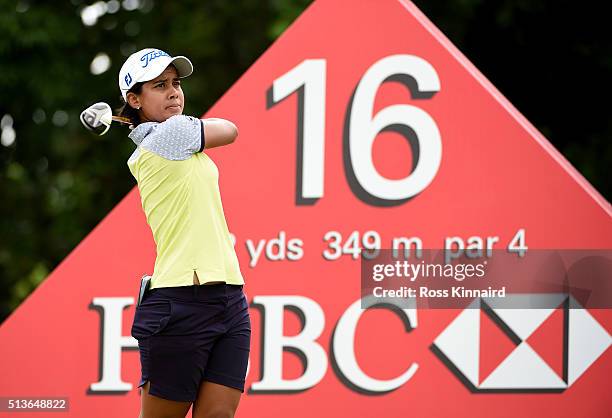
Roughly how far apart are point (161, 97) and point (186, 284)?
652 millimetres

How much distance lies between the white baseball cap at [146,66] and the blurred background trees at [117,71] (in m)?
5.71

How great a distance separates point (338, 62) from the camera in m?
5.32

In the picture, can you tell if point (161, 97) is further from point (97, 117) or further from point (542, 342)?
point (542, 342)

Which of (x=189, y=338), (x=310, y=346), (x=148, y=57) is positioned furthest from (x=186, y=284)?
(x=310, y=346)

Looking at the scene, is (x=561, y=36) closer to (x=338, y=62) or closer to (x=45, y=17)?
(x=338, y=62)

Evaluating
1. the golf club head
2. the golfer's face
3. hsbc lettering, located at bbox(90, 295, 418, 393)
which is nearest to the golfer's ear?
the golfer's face

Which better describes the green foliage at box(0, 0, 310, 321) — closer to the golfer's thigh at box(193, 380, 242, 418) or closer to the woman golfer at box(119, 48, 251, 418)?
the woman golfer at box(119, 48, 251, 418)

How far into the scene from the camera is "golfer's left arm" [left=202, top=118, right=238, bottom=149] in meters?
3.67

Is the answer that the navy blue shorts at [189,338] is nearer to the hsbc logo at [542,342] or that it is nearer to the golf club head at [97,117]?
the golf club head at [97,117]

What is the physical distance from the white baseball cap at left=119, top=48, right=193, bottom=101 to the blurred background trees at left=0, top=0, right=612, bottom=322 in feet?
18.7

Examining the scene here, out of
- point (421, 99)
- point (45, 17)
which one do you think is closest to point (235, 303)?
point (421, 99)

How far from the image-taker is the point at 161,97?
3.74 meters

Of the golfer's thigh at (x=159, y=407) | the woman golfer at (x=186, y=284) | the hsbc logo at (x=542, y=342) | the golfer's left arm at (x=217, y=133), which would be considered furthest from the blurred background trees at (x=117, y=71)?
the golfer's thigh at (x=159, y=407)

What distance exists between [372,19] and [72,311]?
2012mm
